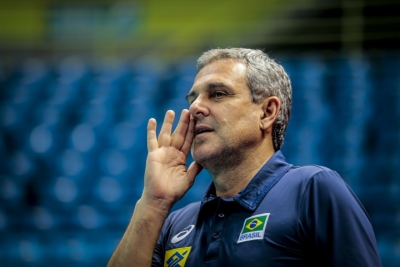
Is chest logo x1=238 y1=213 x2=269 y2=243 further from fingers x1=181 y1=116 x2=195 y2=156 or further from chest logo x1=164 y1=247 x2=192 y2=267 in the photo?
fingers x1=181 y1=116 x2=195 y2=156

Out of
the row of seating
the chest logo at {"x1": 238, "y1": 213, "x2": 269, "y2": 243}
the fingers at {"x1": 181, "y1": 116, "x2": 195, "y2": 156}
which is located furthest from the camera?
the row of seating

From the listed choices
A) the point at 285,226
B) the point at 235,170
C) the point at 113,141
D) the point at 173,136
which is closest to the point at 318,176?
the point at 285,226

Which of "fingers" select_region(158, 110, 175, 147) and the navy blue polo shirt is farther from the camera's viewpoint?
"fingers" select_region(158, 110, 175, 147)

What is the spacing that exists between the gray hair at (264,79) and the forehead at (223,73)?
0.02 meters

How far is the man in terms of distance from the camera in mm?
1701

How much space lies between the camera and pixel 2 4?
7.09 m

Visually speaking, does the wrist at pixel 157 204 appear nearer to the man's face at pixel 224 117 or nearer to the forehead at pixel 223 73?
the man's face at pixel 224 117

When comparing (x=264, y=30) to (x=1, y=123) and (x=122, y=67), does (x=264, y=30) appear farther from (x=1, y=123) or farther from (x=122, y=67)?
(x=1, y=123)

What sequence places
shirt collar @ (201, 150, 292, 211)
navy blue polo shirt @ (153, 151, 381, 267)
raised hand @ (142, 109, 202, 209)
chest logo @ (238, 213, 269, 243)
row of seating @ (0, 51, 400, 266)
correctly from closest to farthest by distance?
navy blue polo shirt @ (153, 151, 381, 267)
chest logo @ (238, 213, 269, 243)
shirt collar @ (201, 150, 292, 211)
raised hand @ (142, 109, 202, 209)
row of seating @ (0, 51, 400, 266)

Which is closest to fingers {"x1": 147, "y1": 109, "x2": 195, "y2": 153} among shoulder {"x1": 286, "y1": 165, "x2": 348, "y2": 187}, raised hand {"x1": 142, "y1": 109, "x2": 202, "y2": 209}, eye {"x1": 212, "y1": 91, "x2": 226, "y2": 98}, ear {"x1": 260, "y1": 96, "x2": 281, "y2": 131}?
raised hand {"x1": 142, "y1": 109, "x2": 202, "y2": 209}

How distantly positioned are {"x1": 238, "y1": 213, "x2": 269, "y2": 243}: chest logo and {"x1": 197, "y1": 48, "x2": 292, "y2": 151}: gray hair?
40cm

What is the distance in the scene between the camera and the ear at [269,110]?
2.10 metres

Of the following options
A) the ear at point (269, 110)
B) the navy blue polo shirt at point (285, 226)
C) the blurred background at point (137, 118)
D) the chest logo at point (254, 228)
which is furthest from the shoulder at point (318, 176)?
the blurred background at point (137, 118)

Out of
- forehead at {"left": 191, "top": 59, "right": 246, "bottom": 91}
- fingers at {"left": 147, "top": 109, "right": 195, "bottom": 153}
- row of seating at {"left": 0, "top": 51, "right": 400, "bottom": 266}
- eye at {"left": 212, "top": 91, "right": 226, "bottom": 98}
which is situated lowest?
row of seating at {"left": 0, "top": 51, "right": 400, "bottom": 266}
